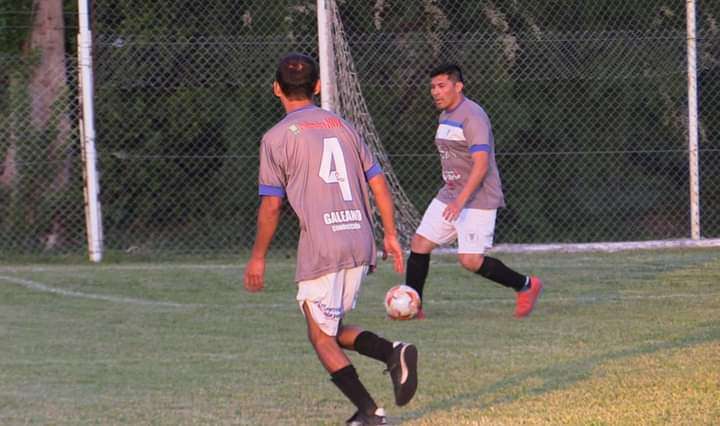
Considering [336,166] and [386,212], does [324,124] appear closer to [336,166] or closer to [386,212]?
[336,166]

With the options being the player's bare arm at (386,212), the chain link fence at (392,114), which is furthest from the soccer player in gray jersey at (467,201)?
the chain link fence at (392,114)

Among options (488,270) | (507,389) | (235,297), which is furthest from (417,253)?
(507,389)

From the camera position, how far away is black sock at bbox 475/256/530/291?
28.7 ft

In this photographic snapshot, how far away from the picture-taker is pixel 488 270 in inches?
345

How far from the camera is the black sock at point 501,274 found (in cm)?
873

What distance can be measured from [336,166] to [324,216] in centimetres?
21

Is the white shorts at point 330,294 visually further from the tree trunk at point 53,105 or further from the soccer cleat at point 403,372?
the tree trunk at point 53,105

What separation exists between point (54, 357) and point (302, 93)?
3.00 m

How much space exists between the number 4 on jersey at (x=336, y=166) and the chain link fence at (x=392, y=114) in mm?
7654

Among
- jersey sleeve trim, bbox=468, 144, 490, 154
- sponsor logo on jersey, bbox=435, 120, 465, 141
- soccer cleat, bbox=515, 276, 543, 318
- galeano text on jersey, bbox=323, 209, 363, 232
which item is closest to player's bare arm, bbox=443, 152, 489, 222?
jersey sleeve trim, bbox=468, 144, 490, 154

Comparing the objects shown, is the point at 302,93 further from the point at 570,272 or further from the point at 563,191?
the point at 563,191

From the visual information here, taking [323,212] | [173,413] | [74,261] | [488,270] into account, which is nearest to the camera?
[323,212]

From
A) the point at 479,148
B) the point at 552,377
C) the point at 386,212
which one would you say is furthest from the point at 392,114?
the point at 386,212

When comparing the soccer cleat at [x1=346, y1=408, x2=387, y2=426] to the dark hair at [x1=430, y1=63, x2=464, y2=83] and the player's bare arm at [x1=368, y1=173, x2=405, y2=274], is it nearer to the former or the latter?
the player's bare arm at [x1=368, y1=173, x2=405, y2=274]
